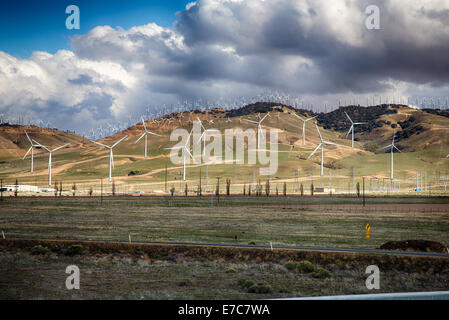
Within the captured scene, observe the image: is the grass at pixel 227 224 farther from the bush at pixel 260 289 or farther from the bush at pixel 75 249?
the bush at pixel 260 289

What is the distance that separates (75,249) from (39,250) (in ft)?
14.5

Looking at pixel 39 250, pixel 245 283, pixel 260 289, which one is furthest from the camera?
pixel 39 250

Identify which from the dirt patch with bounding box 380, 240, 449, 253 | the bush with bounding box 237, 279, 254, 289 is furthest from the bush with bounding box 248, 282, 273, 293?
the dirt patch with bounding box 380, 240, 449, 253

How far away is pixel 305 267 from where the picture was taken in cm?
4391

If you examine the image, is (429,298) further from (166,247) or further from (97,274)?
(166,247)

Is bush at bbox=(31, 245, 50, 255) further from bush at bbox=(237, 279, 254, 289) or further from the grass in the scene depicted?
bush at bbox=(237, 279, 254, 289)

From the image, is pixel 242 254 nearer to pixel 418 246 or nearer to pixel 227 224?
pixel 418 246

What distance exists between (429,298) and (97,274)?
31.3 metres

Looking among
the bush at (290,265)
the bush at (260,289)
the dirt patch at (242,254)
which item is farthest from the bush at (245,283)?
the dirt patch at (242,254)

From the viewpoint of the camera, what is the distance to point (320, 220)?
93.4m

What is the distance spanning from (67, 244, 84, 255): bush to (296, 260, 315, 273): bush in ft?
84.0

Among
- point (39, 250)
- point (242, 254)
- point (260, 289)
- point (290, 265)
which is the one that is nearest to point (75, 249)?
point (39, 250)

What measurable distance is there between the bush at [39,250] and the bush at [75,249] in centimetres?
269
